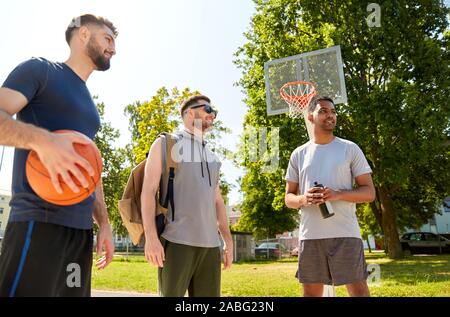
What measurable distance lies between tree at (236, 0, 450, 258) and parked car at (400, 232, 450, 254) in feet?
47.2

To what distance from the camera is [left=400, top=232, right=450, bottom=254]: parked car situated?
99.7 ft

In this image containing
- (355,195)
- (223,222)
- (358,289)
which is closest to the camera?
(358,289)

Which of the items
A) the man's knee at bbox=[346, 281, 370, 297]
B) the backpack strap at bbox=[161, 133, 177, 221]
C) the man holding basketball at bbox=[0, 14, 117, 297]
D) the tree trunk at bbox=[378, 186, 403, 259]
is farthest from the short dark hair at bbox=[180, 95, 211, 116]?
the tree trunk at bbox=[378, 186, 403, 259]

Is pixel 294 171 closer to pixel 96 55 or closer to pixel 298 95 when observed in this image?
pixel 96 55

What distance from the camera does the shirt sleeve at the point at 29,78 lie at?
7.31 ft

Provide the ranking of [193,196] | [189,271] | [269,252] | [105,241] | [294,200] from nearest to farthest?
[105,241] → [189,271] → [193,196] → [294,200] → [269,252]

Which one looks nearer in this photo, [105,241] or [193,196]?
[105,241]

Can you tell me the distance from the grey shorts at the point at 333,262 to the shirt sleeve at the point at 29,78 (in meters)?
2.76

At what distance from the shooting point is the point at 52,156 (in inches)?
72.1

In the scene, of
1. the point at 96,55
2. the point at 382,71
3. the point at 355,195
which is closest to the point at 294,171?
the point at 355,195

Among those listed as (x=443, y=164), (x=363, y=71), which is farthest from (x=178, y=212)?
(x=443, y=164)

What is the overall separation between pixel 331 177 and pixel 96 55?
2532mm

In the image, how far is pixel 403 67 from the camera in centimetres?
1786

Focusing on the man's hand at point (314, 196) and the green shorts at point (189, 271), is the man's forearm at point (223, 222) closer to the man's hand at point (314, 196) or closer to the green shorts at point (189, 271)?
the green shorts at point (189, 271)
